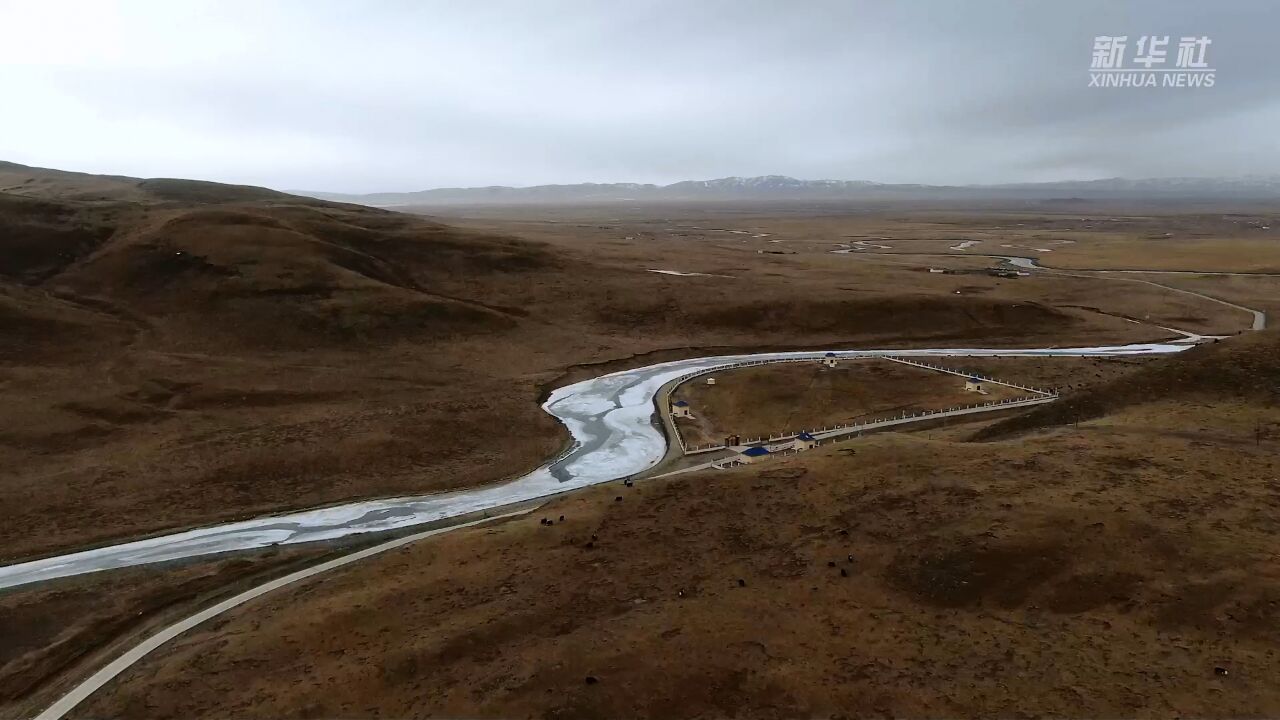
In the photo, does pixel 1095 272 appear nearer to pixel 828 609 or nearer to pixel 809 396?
pixel 809 396

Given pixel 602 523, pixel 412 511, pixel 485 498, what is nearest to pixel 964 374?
pixel 602 523

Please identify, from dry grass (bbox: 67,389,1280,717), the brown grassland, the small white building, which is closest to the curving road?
the brown grassland

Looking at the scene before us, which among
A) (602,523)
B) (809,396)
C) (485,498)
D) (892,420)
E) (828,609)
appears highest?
(828,609)

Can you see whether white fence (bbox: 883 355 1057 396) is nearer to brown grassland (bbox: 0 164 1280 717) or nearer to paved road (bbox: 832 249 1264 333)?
brown grassland (bbox: 0 164 1280 717)

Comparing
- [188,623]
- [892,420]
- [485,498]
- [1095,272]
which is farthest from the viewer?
[1095,272]

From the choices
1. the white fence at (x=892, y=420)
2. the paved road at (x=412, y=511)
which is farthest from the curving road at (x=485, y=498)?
the white fence at (x=892, y=420)

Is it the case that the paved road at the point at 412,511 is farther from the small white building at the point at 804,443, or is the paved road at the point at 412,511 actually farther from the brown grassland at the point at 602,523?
the small white building at the point at 804,443

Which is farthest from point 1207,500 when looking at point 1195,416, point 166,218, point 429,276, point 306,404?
point 166,218
